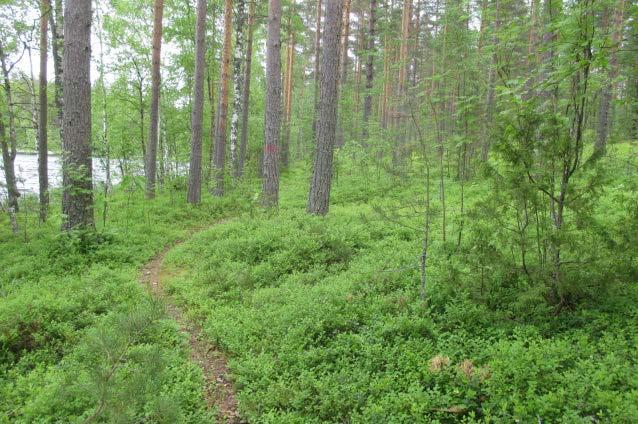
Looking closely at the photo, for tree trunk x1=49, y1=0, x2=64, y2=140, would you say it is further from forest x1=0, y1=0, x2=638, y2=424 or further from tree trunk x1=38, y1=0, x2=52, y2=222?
forest x1=0, y1=0, x2=638, y2=424

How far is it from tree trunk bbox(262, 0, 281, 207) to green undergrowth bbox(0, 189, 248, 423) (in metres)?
3.05

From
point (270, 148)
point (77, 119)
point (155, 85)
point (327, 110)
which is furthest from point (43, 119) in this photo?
point (327, 110)

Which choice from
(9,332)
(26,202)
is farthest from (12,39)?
(9,332)

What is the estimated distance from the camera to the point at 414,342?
457 centimetres

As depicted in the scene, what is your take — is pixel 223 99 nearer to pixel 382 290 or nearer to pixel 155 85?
pixel 155 85

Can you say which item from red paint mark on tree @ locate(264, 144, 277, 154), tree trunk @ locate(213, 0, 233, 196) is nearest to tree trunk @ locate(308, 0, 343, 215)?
red paint mark on tree @ locate(264, 144, 277, 154)

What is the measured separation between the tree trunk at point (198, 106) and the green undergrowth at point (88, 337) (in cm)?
340

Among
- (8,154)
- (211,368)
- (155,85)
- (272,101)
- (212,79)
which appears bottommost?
(211,368)

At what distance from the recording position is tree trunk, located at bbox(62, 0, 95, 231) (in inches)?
324

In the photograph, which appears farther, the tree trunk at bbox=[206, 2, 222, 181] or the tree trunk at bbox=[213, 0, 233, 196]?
the tree trunk at bbox=[206, 2, 222, 181]

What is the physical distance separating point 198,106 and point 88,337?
1144 centimetres

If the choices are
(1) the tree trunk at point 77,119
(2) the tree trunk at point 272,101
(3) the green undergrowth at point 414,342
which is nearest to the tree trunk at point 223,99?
(2) the tree trunk at point 272,101

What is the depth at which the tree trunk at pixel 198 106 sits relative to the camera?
1302 cm

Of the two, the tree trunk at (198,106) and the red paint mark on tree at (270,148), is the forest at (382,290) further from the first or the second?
the tree trunk at (198,106)
